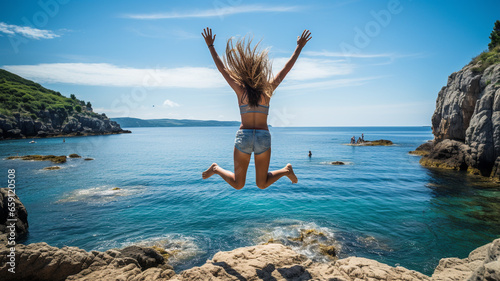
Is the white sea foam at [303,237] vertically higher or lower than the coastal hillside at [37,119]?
lower

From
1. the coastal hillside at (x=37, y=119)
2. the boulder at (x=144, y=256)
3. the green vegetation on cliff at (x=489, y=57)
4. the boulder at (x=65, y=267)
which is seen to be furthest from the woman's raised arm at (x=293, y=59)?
the coastal hillside at (x=37, y=119)

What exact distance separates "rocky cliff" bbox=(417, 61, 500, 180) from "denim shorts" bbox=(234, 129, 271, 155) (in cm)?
2734

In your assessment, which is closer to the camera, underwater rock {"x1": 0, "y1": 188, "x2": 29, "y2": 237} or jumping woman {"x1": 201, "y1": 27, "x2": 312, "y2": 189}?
jumping woman {"x1": 201, "y1": 27, "x2": 312, "y2": 189}

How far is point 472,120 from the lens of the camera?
2447 centimetres

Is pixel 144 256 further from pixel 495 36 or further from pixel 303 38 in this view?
pixel 495 36

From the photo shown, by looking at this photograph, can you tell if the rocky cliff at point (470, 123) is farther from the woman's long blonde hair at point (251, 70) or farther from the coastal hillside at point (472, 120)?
the woman's long blonde hair at point (251, 70)

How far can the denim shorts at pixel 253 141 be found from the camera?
4.41 m

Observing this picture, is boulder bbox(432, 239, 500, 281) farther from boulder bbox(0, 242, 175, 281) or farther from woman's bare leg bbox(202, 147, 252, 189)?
boulder bbox(0, 242, 175, 281)

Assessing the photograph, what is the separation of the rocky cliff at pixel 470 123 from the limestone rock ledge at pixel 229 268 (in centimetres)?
2281

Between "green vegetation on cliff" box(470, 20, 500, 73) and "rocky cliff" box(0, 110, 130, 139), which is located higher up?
"green vegetation on cliff" box(470, 20, 500, 73)

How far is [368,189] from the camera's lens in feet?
67.6

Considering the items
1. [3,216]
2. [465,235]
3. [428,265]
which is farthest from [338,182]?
[3,216]

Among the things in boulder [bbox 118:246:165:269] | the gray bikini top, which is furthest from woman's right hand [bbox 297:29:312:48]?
boulder [bbox 118:246:165:269]

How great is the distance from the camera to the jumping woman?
14.5 feet
